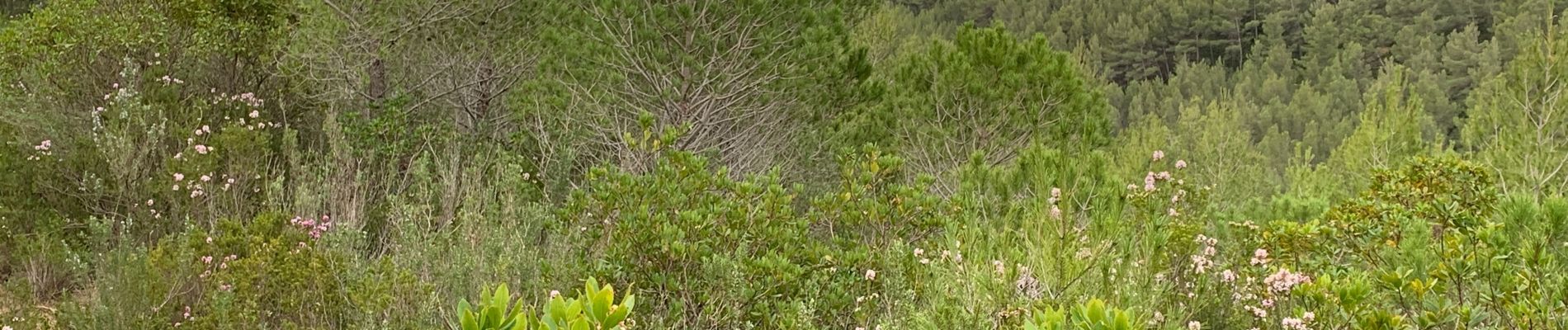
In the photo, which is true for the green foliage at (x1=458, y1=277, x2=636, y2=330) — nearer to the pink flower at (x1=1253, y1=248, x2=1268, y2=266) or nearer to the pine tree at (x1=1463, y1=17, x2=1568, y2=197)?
the pink flower at (x1=1253, y1=248, x2=1268, y2=266)

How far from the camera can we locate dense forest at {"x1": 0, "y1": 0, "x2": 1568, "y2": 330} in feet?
11.4

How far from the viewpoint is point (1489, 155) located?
29.2 feet

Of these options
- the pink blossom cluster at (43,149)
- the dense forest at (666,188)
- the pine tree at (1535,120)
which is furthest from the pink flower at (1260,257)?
Answer: the pink blossom cluster at (43,149)

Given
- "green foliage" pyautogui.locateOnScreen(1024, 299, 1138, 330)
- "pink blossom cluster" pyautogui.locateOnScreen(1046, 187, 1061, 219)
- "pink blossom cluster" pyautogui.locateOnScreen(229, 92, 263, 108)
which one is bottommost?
"pink blossom cluster" pyautogui.locateOnScreen(229, 92, 263, 108)

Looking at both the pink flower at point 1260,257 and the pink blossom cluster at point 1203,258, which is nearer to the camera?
the pink flower at point 1260,257

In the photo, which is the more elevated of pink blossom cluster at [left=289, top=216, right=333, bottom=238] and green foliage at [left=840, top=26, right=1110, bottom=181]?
pink blossom cluster at [left=289, top=216, right=333, bottom=238]

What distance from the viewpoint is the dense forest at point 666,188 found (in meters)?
3.46

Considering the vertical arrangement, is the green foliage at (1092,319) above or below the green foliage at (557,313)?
below

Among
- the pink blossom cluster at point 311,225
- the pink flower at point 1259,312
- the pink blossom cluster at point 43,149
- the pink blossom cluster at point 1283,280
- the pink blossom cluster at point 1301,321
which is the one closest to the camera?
the pink blossom cluster at point 1301,321

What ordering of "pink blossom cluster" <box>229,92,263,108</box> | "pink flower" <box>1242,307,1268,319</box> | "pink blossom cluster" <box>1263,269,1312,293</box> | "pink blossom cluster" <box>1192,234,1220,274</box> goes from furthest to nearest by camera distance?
"pink blossom cluster" <box>229,92,263,108</box> → "pink blossom cluster" <box>1192,234,1220,274</box> → "pink flower" <box>1242,307,1268,319</box> → "pink blossom cluster" <box>1263,269,1312,293</box>

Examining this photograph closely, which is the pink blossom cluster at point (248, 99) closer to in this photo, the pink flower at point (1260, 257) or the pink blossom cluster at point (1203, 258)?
the pink blossom cluster at point (1203, 258)

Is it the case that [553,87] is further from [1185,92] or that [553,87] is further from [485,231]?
[1185,92]

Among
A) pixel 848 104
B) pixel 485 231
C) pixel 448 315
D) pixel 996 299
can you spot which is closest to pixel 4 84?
pixel 485 231

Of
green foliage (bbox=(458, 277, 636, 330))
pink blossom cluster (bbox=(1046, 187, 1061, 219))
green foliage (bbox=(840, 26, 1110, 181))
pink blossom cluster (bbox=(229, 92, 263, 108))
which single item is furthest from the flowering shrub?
green foliage (bbox=(840, 26, 1110, 181))
